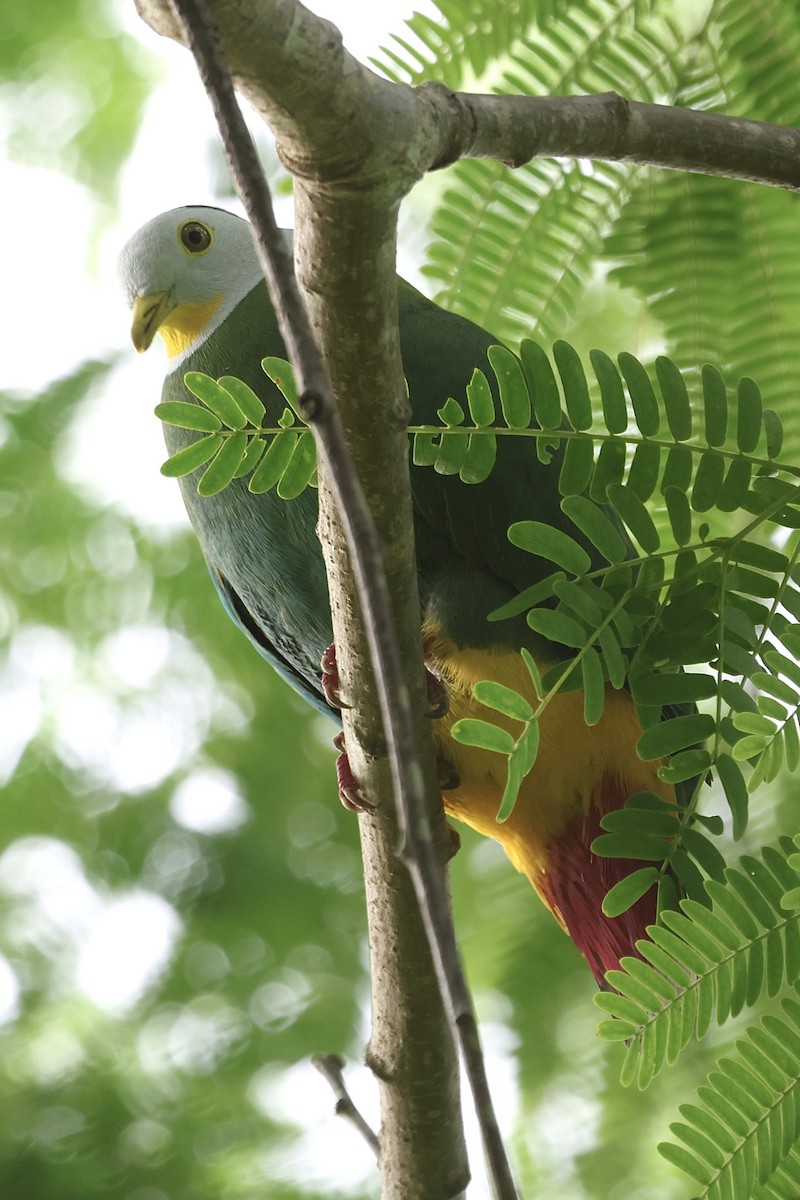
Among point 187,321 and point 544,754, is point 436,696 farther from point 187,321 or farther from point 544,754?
point 187,321

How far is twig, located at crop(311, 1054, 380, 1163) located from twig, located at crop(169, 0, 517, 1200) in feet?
3.19

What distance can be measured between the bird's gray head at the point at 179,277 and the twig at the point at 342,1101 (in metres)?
0.91

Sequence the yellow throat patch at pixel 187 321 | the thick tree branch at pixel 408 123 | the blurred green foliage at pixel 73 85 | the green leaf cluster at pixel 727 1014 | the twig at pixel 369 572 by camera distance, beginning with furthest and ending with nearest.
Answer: the blurred green foliage at pixel 73 85 < the yellow throat patch at pixel 187 321 < the green leaf cluster at pixel 727 1014 < the thick tree branch at pixel 408 123 < the twig at pixel 369 572

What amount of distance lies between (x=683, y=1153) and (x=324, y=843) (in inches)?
59.6

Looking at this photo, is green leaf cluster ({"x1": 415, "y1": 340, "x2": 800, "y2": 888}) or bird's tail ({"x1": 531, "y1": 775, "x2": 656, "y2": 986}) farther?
bird's tail ({"x1": 531, "y1": 775, "x2": 656, "y2": 986})

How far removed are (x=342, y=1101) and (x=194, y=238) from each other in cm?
114

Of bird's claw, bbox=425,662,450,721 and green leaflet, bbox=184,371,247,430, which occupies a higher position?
green leaflet, bbox=184,371,247,430

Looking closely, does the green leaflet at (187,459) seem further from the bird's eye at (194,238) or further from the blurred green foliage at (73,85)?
the blurred green foliage at (73,85)

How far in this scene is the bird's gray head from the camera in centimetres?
175

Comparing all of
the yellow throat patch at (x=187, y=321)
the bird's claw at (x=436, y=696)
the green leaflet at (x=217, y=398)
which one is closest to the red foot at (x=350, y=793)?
the bird's claw at (x=436, y=696)

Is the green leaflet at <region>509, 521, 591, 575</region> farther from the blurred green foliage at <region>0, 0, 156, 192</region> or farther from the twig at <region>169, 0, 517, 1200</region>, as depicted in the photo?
the blurred green foliage at <region>0, 0, 156, 192</region>

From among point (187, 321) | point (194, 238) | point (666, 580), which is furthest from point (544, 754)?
point (194, 238)

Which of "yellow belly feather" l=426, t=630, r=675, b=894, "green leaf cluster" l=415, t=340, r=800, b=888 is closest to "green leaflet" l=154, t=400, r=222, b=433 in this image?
"green leaf cluster" l=415, t=340, r=800, b=888

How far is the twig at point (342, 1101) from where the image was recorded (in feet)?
4.56
